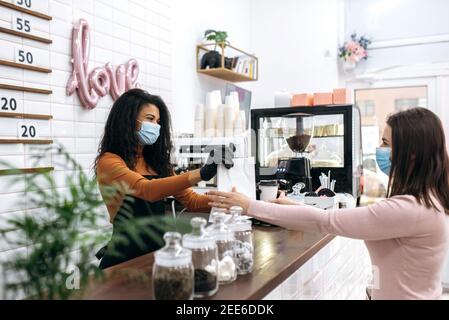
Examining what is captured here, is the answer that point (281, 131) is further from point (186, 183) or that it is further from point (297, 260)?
point (297, 260)

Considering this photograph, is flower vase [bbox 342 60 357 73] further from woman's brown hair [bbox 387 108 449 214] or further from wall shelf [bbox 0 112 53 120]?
woman's brown hair [bbox 387 108 449 214]

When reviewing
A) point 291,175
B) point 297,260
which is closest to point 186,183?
point 297,260

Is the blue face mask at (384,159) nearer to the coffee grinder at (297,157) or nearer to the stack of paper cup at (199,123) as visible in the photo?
the coffee grinder at (297,157)

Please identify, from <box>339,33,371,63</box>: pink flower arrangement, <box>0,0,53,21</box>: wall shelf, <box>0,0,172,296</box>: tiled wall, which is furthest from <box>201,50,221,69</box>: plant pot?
<box>0,0,53,21</box>: wall shelf

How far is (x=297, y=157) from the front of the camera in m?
3.01

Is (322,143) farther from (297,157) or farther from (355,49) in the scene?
(355,49)

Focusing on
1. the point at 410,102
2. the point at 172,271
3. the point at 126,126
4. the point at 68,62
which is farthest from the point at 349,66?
the point at 172,271

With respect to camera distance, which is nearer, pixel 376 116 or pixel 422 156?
pixel 422 156

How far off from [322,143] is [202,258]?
2.69 metres

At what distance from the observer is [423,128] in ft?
5.05

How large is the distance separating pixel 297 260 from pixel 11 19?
1.93 metres

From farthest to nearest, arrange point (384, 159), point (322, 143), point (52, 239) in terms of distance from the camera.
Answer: point (322, 143) → point (384, 159) → point (52, 239)

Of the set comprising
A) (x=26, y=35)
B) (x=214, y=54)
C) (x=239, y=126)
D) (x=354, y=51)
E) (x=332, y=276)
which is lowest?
(x=332, y=276)

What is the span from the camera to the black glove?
2.14 metres
